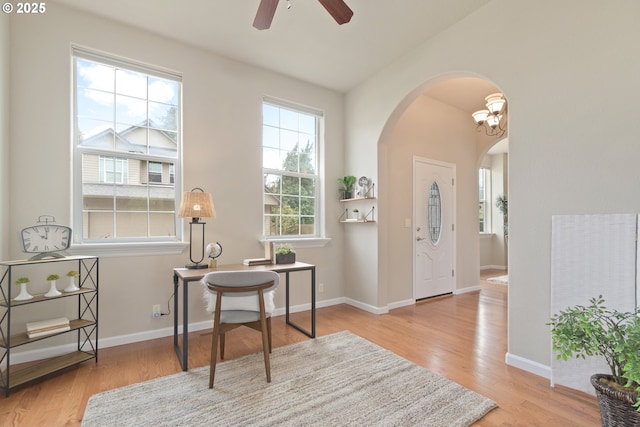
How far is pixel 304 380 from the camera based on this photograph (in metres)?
2.16

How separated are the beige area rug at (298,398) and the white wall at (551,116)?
36.5 inches

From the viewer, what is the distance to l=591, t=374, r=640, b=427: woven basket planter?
1381 millimetres

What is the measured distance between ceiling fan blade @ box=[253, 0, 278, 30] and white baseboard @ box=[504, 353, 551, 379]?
315 cm

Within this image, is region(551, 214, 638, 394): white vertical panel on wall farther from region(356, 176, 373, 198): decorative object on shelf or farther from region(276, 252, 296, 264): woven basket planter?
region(276, 252, 296, 264): woven basket planter

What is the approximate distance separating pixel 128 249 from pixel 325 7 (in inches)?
104

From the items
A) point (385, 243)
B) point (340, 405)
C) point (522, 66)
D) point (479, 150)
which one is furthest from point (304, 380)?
point (479, 150)

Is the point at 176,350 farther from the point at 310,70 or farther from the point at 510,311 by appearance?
the point at 310,70

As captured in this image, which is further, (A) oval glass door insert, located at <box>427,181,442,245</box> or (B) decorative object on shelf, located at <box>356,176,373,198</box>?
(A) oval glass door insert, located at <box>427,181,442,245</box>

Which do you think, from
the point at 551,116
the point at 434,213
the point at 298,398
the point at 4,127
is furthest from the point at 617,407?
the point at 4,127

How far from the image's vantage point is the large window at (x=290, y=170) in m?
3.76

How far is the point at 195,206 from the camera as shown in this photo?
2742mm

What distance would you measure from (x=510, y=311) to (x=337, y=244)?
2255mm

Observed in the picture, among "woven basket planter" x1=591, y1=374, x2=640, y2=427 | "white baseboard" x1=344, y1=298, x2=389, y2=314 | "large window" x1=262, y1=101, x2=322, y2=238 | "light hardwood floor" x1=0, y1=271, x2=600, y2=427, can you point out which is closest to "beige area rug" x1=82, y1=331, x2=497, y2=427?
"light hardwood floor" x1=0, y1=271, x2=600, y2=427

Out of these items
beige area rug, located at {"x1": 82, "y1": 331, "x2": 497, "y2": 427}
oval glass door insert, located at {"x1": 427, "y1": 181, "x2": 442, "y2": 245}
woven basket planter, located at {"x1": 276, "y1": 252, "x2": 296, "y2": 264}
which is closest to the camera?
beige area rug, located at {"x1": 82, "y1": 331, "x2": 497, "y2": 427}
